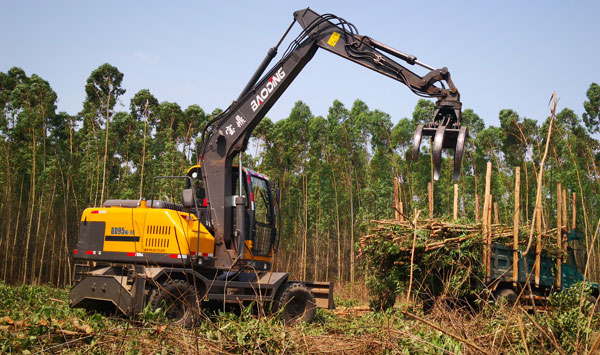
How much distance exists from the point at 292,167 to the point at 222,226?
2083 centimetres

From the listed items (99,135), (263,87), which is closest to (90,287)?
(263,87)

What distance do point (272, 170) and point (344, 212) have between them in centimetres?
431

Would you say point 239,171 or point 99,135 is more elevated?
point 99,135

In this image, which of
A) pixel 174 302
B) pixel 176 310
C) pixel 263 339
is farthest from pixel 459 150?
pixel 176 310

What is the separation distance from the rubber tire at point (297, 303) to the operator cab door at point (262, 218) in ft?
2.93

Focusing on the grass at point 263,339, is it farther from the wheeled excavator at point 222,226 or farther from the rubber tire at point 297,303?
the rubber tire at point 297,303

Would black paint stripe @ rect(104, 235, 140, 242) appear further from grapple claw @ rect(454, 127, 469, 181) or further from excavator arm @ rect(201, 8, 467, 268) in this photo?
grapple claw @ rect(454, 127, 469, 181)

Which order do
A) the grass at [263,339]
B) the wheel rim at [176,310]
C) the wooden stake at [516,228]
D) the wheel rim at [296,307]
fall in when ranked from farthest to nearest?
1. the wheel rim at [296,307]
2. the wheel rim at [176,310]
3. the wooden stake at [516,228]
4. the grass at [263,339]

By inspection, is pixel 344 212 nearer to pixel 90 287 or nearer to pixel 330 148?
pixel 330 148

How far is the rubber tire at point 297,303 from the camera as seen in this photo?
900cm

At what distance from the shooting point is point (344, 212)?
27375 mm

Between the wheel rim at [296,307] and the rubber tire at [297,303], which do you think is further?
the wheel rim at [296,307]

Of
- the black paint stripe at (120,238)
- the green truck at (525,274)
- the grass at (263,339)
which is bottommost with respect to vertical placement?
the grass at (263,339)

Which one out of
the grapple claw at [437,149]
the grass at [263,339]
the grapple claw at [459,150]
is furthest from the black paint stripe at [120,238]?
the grapple claw at [459,150]
